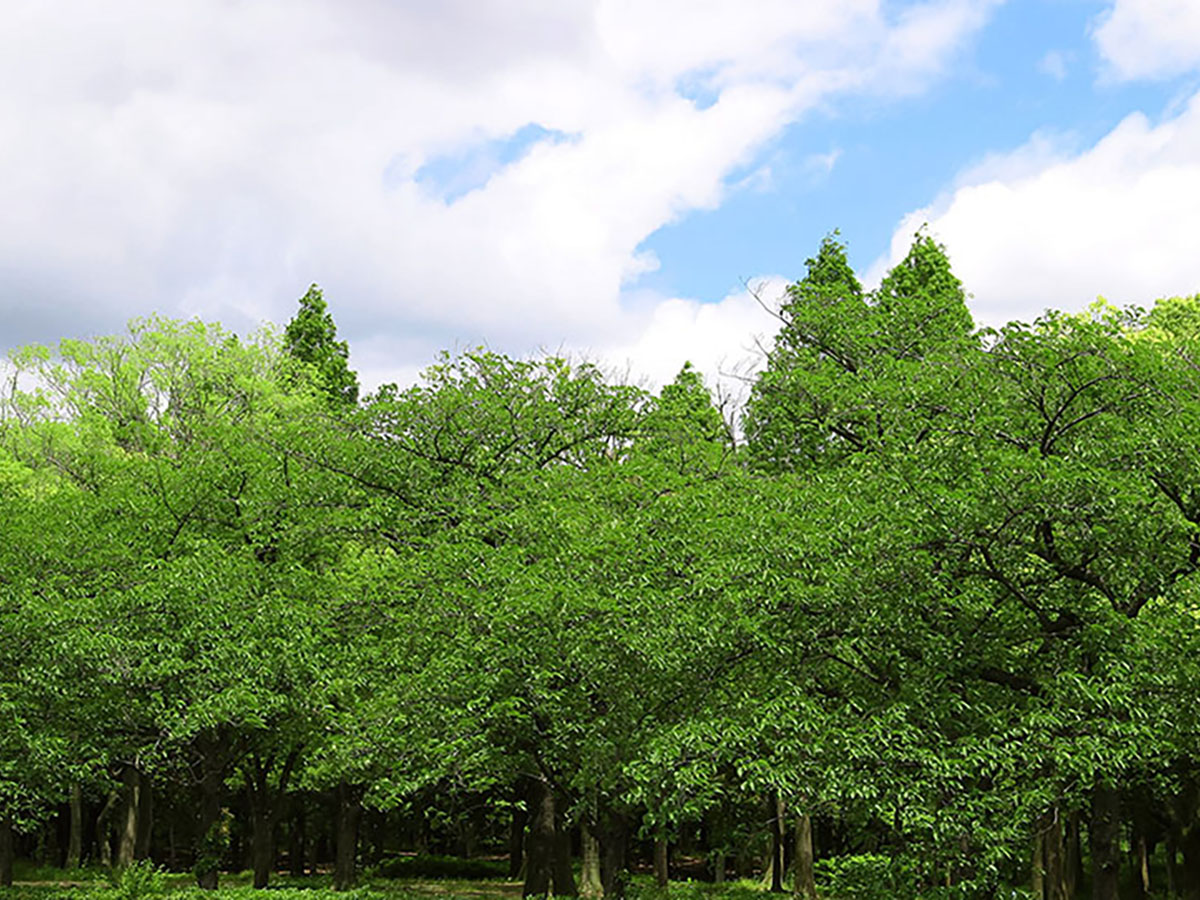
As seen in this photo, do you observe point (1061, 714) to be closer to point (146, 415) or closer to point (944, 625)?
point (944, 625)

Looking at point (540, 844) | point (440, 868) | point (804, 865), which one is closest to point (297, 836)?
point (440, 868)

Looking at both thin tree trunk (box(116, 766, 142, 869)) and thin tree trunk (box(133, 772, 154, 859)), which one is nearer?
thin tree trunk (box(133, 772, 154, 859))

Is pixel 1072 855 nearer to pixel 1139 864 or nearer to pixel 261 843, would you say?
pixel 1139 864

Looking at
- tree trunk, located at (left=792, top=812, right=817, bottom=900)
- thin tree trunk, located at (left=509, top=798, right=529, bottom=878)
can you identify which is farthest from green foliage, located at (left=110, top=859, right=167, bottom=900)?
thin tree trunk, located at (left=509, top=798, right=529, bottom=878)

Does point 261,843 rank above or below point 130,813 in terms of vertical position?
below

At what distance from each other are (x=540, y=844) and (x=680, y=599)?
11.3m

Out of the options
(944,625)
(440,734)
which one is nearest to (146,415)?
(440,734)

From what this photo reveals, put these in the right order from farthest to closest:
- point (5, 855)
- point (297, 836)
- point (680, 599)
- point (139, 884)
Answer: point (297, 836), point (5, 855), point (139, 884), point (680, 599)

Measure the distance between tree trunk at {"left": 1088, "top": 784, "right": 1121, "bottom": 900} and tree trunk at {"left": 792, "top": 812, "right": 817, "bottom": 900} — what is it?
11906 millimetres

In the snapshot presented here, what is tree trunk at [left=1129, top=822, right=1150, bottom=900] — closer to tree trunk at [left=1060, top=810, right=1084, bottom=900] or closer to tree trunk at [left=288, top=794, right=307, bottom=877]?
tree trunk at [left=1060, top=810, right=1084, bottom=900]

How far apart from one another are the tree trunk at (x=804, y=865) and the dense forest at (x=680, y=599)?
0.31ft

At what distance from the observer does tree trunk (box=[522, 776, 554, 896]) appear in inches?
981

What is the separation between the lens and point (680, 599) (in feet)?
54.9

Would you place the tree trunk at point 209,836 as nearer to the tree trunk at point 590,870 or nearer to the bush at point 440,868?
the tree trunk at point 590,870
